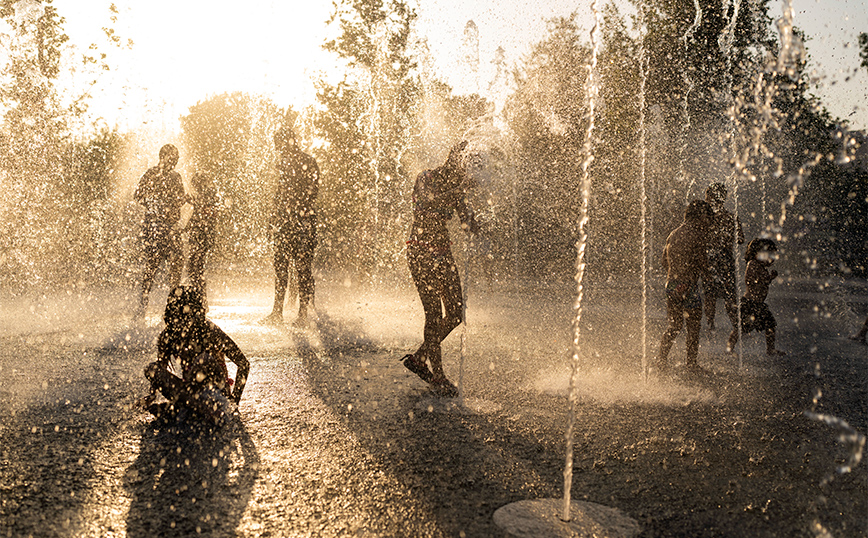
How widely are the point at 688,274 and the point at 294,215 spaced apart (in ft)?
15.2

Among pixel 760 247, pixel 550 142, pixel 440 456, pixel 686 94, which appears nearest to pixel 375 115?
pixel 550 142

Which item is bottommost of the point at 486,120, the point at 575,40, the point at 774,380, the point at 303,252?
the point at 774,380

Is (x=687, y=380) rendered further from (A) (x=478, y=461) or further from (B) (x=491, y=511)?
(B) (x=491, y=511)

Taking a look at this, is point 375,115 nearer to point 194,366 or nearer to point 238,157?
point 238,157

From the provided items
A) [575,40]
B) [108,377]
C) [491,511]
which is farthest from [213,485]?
[575,40]

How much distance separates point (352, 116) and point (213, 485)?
1865 cm

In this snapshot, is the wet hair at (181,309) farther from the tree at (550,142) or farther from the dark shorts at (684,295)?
the tree at (550,142)

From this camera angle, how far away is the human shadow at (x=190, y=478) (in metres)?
2.66

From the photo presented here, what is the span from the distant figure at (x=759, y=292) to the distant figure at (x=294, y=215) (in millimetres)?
5002

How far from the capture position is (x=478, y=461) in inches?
137

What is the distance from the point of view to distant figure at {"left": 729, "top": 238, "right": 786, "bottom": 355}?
7.38 metres

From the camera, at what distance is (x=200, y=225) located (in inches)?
332

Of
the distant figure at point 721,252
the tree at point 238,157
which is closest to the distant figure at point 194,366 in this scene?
the distant figure at point 721,252

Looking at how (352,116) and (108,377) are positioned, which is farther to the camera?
(352,116)
